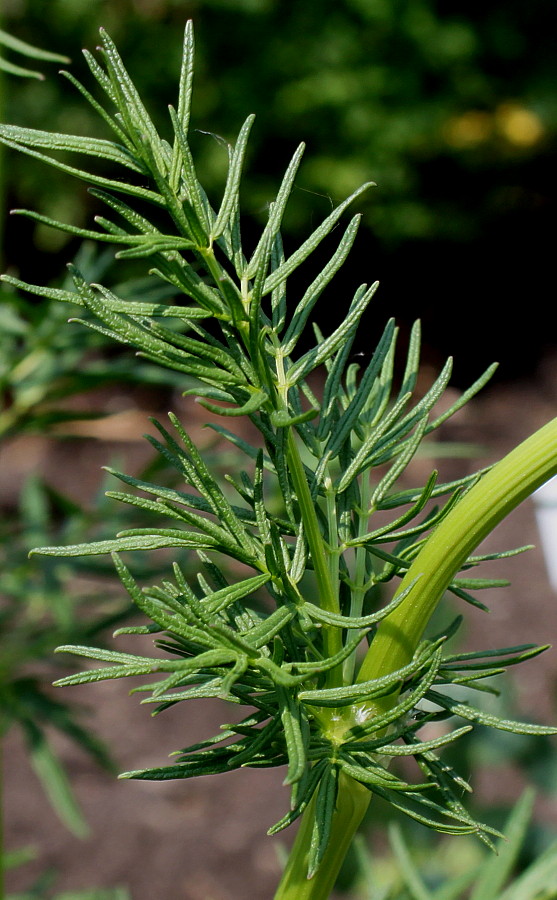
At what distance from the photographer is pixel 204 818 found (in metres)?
1.73

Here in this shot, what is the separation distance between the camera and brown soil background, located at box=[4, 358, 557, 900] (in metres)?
1.60

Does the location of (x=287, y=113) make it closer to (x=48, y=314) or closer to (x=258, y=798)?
(x=258, y=798)

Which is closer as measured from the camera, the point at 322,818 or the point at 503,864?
the point at 322,818

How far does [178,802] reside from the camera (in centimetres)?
176

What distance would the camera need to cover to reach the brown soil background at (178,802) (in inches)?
63.1

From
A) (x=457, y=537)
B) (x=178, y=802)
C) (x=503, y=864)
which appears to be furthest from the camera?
(x=178, y=802)

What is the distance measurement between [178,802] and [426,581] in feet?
5.51

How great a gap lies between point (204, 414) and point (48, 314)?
1.96m

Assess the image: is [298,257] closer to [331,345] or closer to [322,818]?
[331,345]

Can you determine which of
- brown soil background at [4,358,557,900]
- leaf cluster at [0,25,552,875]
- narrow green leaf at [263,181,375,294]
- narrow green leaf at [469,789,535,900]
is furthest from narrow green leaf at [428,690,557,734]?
brown soil background at [4,358,557,900]

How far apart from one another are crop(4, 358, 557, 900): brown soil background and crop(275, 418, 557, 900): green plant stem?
1147mm

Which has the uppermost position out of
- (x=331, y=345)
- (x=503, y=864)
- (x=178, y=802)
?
(x=331, y=345)

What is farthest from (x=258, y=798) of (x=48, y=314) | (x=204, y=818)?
(x=48, y=314)

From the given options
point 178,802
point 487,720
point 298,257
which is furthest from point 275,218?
point 178,802
